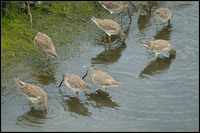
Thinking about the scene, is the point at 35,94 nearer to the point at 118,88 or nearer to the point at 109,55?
the point at 118,88

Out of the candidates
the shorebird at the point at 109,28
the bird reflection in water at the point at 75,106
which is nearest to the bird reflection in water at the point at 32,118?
the bird reflection in water at the point at 75,106

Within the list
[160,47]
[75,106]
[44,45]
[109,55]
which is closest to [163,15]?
[160,47]

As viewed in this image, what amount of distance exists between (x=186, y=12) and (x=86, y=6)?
3.97 m

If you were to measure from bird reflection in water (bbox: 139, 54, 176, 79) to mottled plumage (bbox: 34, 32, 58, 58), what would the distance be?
8.44ft

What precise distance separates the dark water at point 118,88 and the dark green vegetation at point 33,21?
291 millimetres

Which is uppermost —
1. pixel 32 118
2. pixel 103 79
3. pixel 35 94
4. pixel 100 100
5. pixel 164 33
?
pixel 35 94

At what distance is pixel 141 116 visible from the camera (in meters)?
7.88

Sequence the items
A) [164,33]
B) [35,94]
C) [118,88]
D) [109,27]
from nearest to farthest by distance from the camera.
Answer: [35,94]
[118,88]
[109,27]
[164,33]

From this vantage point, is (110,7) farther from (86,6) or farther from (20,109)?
(20,109)

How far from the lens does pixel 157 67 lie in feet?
34.2

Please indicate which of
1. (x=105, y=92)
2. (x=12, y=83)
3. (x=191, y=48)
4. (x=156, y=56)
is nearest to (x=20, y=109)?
(x=12, y=83)

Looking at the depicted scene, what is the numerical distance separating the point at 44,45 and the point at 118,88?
101 inches

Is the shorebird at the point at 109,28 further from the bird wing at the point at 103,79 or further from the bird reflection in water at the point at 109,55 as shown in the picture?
the bird wing at the point at 103,79

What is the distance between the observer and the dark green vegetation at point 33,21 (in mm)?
10400
